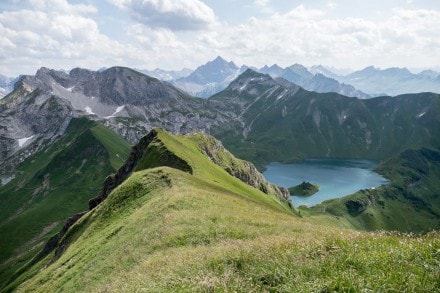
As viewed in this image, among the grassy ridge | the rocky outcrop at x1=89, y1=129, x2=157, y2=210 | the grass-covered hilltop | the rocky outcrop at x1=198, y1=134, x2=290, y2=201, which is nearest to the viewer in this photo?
the grassy ridge

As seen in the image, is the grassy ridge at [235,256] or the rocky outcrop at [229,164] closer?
the grassy ridge at [235,256]

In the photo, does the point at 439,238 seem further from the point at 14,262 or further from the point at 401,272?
the point at 14,262

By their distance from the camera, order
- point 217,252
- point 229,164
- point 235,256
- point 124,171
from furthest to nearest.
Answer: point 229,164, point 124,171, point 217,252, point 235,256

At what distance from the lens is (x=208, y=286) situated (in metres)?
14.4

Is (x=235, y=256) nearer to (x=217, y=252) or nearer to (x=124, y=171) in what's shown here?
(x=217, y=252)

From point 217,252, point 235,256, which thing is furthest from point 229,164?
point 235,256

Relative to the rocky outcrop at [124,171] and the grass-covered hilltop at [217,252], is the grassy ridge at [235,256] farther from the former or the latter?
the rocky outcrop at [124,171]

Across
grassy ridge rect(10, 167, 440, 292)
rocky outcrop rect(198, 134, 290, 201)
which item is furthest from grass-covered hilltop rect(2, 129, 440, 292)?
rocky outcrop rect(198, 134, 290, 201)

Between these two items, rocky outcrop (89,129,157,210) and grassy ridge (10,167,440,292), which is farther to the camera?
rocky outcrop (89,129,157,210)

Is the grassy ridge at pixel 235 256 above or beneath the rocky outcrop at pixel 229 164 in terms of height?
above

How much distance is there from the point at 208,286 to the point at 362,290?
5770 mm

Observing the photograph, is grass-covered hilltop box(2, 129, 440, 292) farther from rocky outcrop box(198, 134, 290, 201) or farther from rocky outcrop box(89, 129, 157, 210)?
rocky outcrop box(198, 134, 290, 201)

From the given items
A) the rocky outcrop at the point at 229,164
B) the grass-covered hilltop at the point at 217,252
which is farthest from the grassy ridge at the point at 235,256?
the rocky outcrop at the point at 229,164

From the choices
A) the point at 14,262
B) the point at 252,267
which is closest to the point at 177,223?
the point at 252,267
